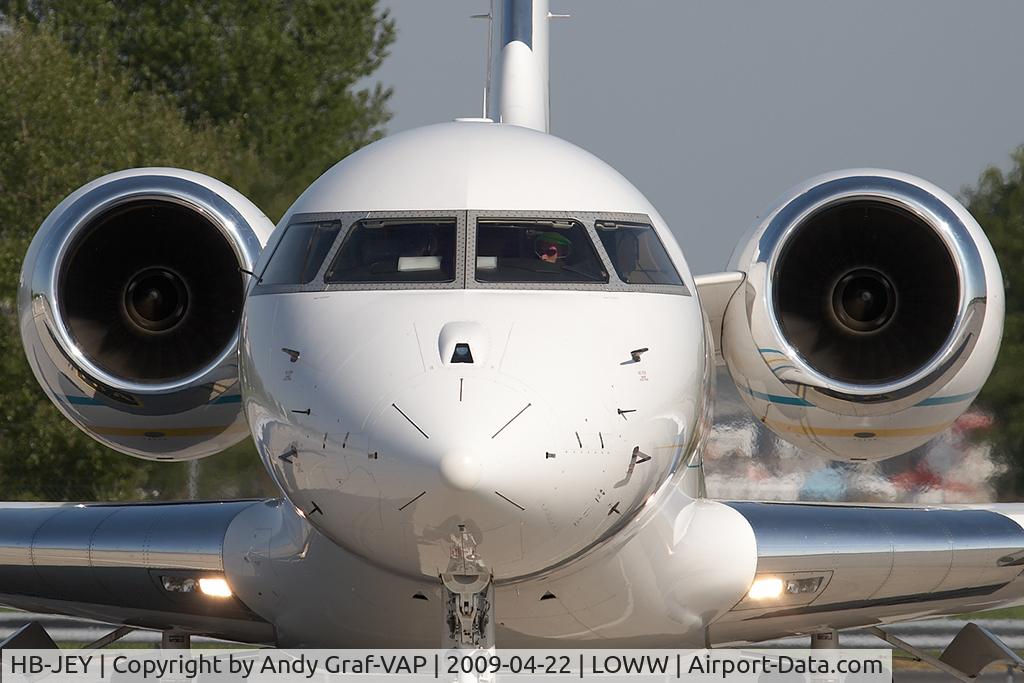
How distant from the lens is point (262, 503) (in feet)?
31.4

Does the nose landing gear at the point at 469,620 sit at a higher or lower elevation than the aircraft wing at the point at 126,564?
lower

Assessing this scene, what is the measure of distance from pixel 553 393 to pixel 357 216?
174 cm

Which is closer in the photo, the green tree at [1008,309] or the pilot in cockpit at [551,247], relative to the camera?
the pilot in cockpit at [551,247]

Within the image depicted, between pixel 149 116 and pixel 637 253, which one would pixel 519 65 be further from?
pixel 149 116

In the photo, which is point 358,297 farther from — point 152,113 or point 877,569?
point 152,113

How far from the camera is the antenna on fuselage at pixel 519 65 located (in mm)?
13047

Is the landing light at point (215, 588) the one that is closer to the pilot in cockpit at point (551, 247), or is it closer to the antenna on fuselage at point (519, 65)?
the pilot in cockpit at point (551, 247)

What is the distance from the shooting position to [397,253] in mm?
7680

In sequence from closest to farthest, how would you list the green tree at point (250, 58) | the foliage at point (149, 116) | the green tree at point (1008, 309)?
the green tree at point (1008, 309)
the foliage at point (149, 116)
the green tree at point (250, 58)

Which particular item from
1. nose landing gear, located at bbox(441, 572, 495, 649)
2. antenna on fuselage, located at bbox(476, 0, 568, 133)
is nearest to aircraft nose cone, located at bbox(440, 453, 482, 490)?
nose landing gear, located at bbox(441, 572, 495, 649)

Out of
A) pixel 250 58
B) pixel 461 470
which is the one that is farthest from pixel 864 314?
pixel 250 58

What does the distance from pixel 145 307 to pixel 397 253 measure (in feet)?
10.7

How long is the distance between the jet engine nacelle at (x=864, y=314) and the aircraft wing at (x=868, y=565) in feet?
1.99

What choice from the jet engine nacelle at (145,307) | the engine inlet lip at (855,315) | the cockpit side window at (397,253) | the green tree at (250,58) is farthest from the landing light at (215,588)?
the green tree at (250,58)
